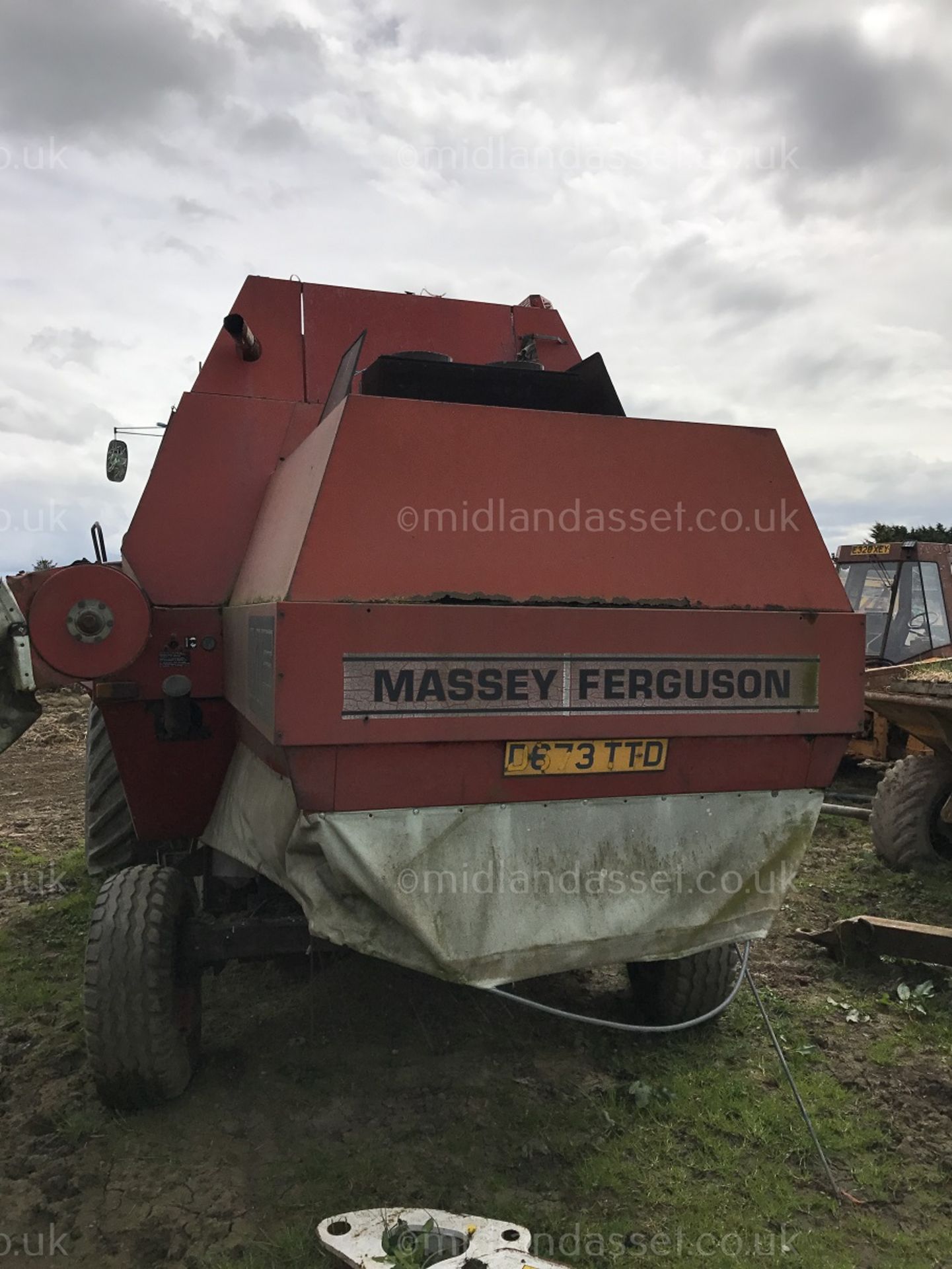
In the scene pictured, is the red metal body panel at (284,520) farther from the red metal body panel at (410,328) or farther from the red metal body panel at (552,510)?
the red metal body panel at (410,328)

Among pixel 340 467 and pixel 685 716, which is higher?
pixel 340 467

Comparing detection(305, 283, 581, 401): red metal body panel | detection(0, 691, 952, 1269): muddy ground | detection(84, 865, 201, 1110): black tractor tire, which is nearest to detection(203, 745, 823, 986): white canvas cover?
detection(84, 865, 201, 1110): black tractor tire

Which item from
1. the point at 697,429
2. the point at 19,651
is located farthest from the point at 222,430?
the point at 697,429

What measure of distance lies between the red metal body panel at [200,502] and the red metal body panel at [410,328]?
398mm

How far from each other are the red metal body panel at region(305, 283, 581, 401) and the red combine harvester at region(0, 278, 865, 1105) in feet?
2.45

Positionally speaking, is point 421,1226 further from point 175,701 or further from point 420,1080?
point 175,701

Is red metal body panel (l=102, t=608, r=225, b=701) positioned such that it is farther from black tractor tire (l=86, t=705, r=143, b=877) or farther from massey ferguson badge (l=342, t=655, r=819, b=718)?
massey ferguson badge (l=342, t=655, r=819, b=718)

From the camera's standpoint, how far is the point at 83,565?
300 cm

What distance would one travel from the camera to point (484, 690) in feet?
8.01

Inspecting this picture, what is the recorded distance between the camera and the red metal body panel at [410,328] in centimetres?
396

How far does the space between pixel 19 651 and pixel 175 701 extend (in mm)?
612

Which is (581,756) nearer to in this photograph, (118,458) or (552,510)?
(552,510)

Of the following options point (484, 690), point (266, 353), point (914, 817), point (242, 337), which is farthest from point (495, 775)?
point (914, 817)

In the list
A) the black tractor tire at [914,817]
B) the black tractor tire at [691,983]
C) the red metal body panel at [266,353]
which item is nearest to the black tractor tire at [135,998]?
the black tractor tire at [691,983]
